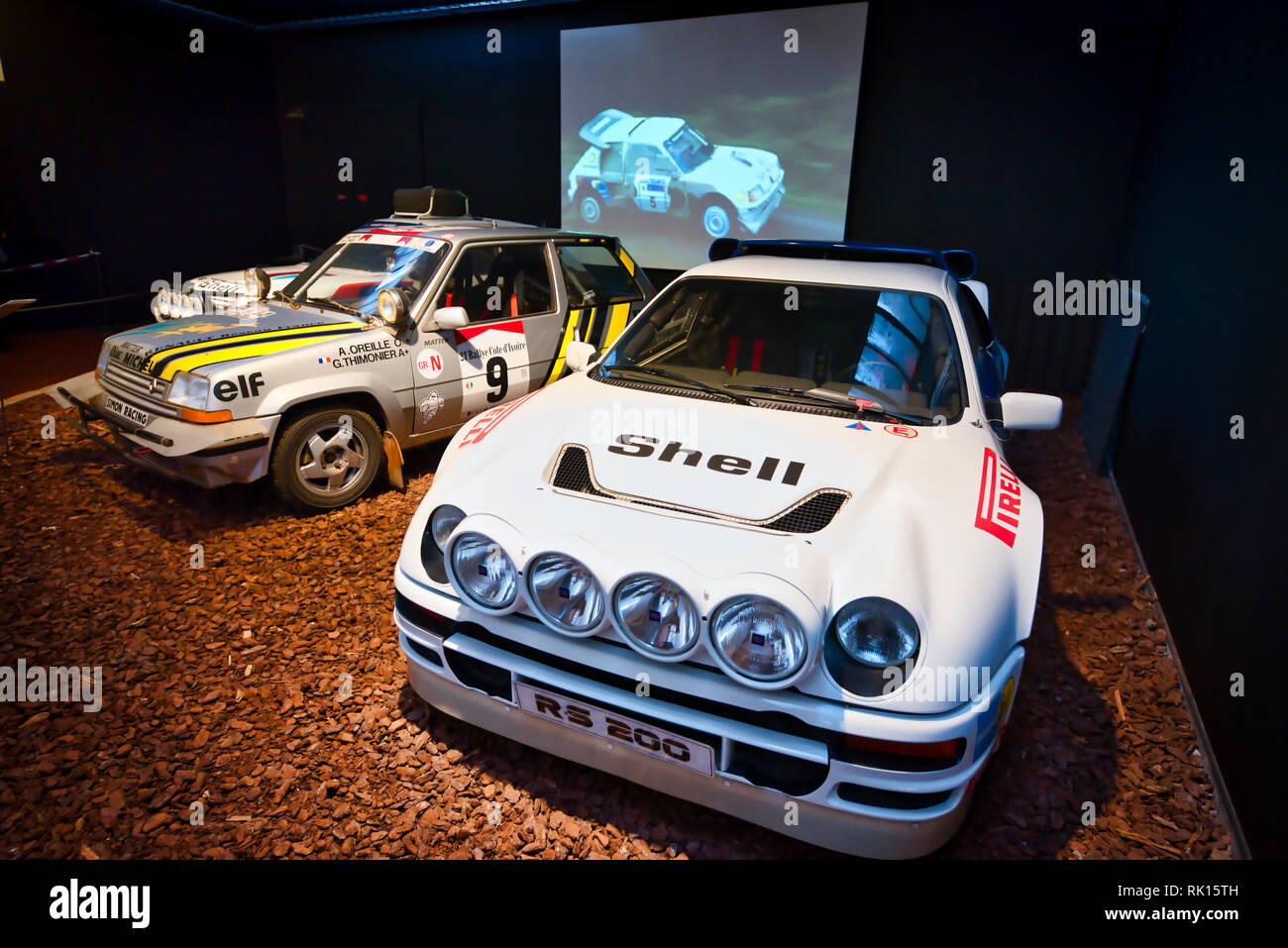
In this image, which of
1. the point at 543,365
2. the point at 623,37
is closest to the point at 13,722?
the point at 543,365

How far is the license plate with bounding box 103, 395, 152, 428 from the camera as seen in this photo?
367 cm

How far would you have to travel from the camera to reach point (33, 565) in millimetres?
3457

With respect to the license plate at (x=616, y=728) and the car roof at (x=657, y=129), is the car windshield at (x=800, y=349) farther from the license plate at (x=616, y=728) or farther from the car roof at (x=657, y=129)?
the car roof at (x=657, y=129)

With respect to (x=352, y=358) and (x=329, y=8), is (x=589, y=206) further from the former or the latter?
(x=352, y=358)

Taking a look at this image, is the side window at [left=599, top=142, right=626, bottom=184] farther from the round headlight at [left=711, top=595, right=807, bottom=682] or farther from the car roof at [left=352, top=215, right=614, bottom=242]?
the round headlight at [left=711, top=595, right=807, bottom=682]

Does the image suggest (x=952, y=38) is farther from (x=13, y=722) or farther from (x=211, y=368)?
(x=13, y=722)

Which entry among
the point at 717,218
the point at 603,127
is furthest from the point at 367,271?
the point at 603,127

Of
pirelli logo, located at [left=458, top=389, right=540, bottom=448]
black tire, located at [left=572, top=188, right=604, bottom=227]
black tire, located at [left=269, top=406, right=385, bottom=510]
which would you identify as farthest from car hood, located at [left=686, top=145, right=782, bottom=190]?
pirelli logo, located at [left=458, top=389, right=540, bottom=448]

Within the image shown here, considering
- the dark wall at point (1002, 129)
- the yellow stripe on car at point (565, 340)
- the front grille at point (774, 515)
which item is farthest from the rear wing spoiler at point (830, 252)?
the dark wall at point (1002, 129)

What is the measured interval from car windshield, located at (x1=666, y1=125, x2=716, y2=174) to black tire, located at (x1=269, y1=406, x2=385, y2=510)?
6.05m

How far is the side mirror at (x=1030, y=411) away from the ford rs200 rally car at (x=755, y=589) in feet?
0.03

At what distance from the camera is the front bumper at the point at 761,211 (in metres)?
8.15

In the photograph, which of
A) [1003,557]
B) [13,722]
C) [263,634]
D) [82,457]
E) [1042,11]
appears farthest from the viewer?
[1042,11]
